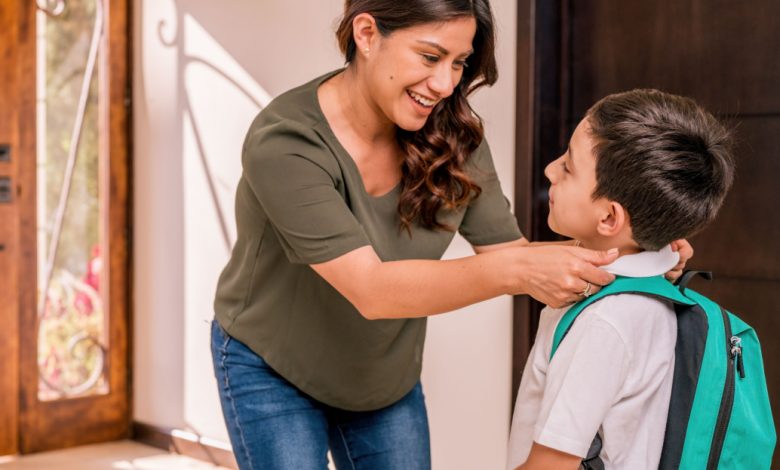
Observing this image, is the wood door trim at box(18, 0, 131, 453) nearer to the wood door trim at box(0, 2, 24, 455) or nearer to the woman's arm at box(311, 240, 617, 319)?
the wood door trim at box(0, 2, 24, 455)

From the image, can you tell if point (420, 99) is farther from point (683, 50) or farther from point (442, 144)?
point (683, 50)

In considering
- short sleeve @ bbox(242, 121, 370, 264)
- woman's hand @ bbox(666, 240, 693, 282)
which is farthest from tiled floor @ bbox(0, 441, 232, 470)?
woman's hand @ bbox(666, 240, 693, 282)

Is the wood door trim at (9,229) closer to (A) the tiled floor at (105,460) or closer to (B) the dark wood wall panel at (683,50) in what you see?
(A) the tiled floor at (105,460)

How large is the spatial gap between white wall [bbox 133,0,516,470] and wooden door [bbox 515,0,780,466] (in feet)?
0.69

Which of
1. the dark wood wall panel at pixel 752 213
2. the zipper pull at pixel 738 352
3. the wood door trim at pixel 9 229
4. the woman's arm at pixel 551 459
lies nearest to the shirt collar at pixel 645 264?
the zipper pull at pixel 738 352

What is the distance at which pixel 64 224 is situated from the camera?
370 centimetres

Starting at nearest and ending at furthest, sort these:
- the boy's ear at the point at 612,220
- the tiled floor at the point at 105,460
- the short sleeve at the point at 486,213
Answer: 1. the boy's ear at the point at 612,220
2. the short sleeve at the point at 486,213
3. the tiled floor at the point at 105,460

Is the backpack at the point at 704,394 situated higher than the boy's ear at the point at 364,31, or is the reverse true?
the boy's ear at the point at 364,31

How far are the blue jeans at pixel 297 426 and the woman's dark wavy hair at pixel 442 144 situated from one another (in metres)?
0.35

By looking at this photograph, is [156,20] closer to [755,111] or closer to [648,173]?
[755,111]

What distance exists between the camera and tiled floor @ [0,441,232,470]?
347 cm

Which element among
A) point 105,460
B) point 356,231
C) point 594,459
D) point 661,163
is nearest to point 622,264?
point 661,163

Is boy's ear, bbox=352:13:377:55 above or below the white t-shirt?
above

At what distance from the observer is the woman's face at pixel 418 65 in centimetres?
149
